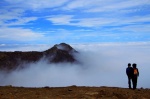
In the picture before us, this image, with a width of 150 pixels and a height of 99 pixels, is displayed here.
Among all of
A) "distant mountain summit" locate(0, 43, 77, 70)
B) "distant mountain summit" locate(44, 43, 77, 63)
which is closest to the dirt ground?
"distant mountain summit" locate(0, 43, 77, 70)

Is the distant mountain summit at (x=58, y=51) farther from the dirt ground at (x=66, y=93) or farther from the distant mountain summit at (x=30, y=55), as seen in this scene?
the dirt ground at (x=66, y=93)

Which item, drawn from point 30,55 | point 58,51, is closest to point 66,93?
point 58,51

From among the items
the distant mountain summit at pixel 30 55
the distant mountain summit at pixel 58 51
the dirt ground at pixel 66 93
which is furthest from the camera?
the distant mountain summit at pixel 58 51

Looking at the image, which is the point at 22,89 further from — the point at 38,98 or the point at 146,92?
the point at 146,92

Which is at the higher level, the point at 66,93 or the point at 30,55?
the point at 30,55

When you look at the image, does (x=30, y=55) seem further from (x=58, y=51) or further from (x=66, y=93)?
(x=66, y=93)

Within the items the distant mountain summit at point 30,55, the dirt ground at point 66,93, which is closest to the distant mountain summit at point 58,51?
the distant mountain summit at point 30,55

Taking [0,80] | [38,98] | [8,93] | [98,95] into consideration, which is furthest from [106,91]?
[0,80]

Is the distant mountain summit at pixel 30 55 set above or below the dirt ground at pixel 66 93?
above

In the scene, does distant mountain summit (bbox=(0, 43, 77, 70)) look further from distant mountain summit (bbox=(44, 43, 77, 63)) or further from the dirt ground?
the dirt ground

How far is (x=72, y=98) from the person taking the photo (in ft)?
71.9

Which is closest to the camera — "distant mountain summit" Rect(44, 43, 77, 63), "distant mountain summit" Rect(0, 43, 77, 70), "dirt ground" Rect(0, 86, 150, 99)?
"dirt ground" Rect(0, 86, 150, 99)

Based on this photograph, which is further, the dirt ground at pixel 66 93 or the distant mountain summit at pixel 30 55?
the distant mountain summit at pixel 30 55

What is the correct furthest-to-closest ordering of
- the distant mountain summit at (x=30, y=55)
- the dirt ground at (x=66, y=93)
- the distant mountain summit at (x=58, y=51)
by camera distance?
the distant mountain summit at (x=58, y=51) → the distant mountain summit at (x=30, y=55) → the dirt ground at (x=66, y=93)
